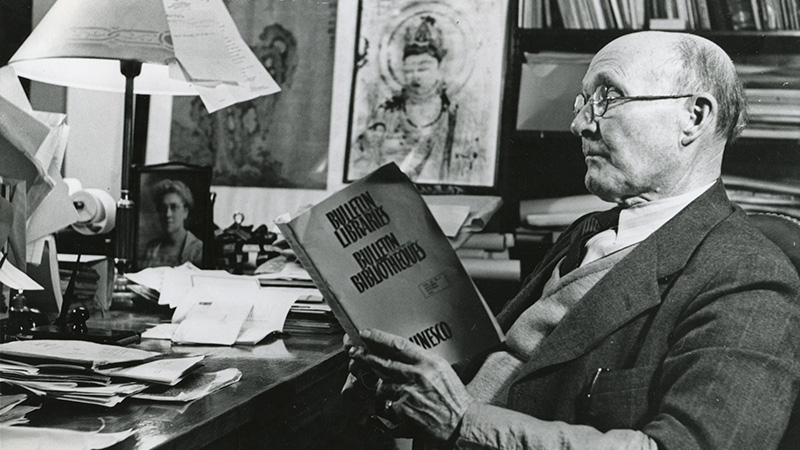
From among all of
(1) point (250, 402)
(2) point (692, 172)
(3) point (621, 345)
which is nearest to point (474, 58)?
(2) point (692, 172)

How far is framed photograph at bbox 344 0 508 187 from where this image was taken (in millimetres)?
2352

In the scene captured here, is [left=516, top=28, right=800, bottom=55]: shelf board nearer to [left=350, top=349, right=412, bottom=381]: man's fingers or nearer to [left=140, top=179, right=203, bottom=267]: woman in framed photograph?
[left=140, top=179, right=203, bottom=267]: woman in framed photograph

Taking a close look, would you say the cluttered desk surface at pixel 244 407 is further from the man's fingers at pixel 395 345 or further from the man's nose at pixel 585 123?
the man's nose at pixel 585 123

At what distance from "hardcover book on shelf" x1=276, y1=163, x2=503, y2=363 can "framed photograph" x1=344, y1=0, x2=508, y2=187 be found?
4.05ft

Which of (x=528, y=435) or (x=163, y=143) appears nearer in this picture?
(x=528, y=435)

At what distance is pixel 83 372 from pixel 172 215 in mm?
1206

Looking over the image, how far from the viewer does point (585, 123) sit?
126cm

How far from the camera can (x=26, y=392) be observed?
92 cm

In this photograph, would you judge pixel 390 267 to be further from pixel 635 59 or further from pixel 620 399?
pixel 635 59

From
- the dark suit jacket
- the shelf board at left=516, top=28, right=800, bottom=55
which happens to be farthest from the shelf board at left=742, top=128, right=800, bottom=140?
the dark suit jacket

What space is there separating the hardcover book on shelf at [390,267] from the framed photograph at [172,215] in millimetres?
1127

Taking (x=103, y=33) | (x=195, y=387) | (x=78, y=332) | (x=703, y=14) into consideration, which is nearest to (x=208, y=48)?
(x=103, y=33)

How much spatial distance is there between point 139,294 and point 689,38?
1357mm

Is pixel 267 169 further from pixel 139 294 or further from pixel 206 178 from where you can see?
pixel 139 294
